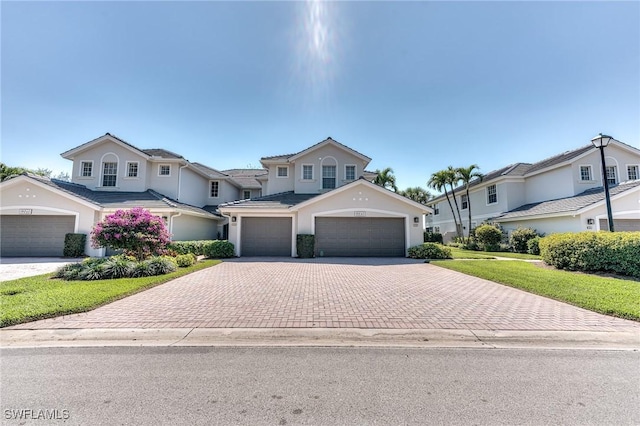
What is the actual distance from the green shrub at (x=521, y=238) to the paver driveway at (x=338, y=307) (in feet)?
46.0

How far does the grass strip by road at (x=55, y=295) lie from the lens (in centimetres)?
533

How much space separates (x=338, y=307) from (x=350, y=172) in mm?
15045

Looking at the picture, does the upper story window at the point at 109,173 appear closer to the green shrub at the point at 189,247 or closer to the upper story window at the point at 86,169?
the upper story window at the point at 86,169

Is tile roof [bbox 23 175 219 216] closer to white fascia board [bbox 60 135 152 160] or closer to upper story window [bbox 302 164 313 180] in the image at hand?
white fascia board [bbox 60 135 152 160]

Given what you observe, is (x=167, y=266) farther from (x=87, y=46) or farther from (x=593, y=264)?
(x=593, y=264)

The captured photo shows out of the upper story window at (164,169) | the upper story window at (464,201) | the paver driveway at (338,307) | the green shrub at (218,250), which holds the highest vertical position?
the upper story window at (164,169)

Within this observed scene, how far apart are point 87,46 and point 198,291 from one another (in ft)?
37.9

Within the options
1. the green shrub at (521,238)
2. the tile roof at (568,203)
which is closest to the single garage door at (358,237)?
the green shrub at (521,238)

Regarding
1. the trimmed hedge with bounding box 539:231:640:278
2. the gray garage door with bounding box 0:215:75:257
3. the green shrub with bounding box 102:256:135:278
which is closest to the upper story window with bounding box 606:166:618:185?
the trimmed hedge with bounding box 539:231:640:278

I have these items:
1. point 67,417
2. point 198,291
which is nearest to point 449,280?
point 198,291

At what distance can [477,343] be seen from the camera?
435 cm

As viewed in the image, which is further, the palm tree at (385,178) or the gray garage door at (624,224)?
the palm tree at (385,178)

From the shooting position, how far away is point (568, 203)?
1816 cm

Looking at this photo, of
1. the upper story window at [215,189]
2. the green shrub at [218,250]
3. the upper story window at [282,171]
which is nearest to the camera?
the green shrub at [218,250]
